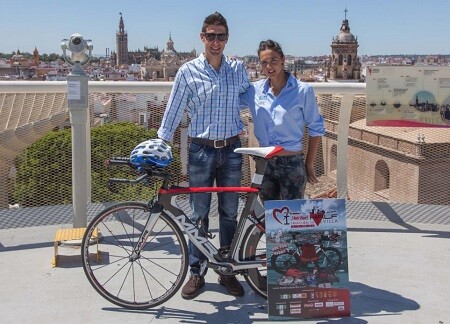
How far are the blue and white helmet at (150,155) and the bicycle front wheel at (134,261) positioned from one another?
220 mm

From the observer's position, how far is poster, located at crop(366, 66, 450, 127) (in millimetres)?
4738

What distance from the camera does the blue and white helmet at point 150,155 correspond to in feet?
10.00

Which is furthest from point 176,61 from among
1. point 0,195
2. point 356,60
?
point 0,195

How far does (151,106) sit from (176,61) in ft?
429

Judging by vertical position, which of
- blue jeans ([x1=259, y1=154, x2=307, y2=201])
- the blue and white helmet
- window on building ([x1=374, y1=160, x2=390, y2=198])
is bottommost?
window on building ([x1=374, y1=160, x2=390, y2=198])

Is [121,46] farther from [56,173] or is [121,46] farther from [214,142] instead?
[214,142]

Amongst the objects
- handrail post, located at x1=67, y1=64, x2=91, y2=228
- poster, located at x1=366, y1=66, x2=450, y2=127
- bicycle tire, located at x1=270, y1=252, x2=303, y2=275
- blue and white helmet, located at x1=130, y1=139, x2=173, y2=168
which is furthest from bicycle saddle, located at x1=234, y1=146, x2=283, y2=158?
poster, located at x1=366, y1=66, x2=450, y2=127

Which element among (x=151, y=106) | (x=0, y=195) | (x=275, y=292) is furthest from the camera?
(x=0, y=195)

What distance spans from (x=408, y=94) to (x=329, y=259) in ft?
7.15

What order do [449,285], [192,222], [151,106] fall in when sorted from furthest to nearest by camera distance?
[151,106]
[449,285]
[192,222]

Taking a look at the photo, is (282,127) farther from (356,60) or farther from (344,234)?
(356,60)

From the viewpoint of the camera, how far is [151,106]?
202 inches

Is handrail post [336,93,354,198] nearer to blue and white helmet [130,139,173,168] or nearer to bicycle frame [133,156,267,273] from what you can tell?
bicycle frame [133,156,267,273]

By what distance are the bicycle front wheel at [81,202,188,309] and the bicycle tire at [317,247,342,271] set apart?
2.22 ft
